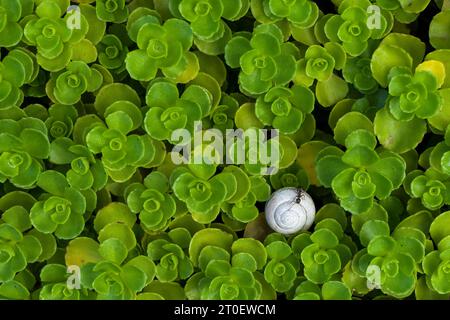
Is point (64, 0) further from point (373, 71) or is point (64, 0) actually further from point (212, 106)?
point (373, 71)

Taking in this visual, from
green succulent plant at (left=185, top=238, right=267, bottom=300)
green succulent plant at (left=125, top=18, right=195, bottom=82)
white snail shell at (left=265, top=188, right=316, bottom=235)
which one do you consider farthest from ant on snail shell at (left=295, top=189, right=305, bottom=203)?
green succulent plant at (left=125, top=18, right=195, bottom=82)

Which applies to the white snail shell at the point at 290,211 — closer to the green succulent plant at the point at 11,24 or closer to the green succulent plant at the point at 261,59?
the green succulent plant at the point at 261,59

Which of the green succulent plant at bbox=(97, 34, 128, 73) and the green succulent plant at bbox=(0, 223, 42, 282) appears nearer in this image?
the green succulent plant at bbox=(0, 223, 42, 282)

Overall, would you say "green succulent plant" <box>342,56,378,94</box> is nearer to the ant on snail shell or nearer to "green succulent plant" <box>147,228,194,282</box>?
the ant on snail shell

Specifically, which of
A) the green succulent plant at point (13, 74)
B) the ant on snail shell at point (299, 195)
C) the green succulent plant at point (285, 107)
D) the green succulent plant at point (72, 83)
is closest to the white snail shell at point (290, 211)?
the ant on snail shell at point (299, 195)

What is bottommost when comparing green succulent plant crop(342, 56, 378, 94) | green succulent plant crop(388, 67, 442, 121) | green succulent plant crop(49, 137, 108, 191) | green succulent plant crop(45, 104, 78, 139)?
green succulent plant crop(49, 137, 108, 191)
